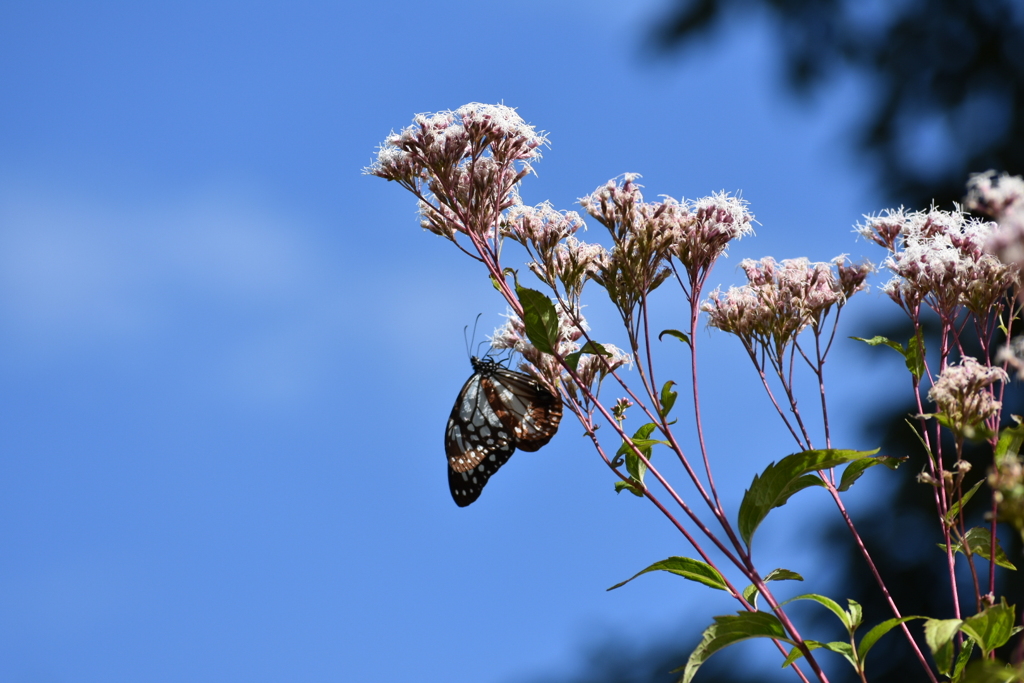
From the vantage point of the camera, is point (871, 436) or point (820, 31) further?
point (820, 31)

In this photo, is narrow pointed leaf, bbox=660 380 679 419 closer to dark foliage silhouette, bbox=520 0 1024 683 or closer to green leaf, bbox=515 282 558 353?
green leaf, bbox=515 282 558 353

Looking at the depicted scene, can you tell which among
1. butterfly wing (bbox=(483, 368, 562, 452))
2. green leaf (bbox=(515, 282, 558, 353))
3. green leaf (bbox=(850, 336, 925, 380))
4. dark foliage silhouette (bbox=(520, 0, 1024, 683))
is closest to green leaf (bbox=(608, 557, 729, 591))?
green leaf (bbox=(515, 282, 558, 353))

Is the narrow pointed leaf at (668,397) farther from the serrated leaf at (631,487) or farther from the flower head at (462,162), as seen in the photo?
the flower head at (462,162)

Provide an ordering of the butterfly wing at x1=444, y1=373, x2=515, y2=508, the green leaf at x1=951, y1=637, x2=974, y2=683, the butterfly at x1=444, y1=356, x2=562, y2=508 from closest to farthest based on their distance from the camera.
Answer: the green leaf at x1=951, y1=637, x2=974, y2=683, the butterfly at x1=444, y1=356, x2=562, y2=508, the butterfly wing at x1=444, y1=373, x2=515, y2=508

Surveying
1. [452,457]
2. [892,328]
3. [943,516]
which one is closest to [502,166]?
[943,516]

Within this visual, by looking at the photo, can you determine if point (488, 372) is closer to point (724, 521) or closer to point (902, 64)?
point (724, 521)

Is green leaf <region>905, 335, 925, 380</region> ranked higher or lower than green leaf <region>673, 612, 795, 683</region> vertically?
higher
